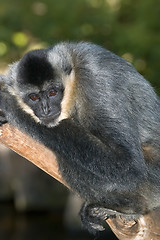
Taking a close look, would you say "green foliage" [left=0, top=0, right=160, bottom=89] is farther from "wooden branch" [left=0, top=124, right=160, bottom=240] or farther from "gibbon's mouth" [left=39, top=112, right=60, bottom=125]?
"wooden branch" [left=0, top=124, right=160, bottom=240]

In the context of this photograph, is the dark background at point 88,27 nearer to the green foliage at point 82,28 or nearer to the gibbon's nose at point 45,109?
the green foliage at point 82,28

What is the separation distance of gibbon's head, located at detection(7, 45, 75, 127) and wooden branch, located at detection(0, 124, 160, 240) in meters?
0.39

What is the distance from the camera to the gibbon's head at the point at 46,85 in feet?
23.7

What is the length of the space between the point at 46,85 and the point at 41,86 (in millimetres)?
73

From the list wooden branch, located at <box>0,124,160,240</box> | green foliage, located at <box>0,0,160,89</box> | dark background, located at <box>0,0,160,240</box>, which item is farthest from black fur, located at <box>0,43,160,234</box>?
green foliage, located at <box>0,0,160,89</box>

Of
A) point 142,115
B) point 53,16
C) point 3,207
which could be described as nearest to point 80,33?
point 53,16

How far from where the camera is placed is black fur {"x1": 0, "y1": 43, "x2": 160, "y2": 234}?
6.96 meters

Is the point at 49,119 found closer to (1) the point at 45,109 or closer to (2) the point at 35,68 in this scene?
(1) the point at 45,109

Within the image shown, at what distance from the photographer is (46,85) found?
7285mm

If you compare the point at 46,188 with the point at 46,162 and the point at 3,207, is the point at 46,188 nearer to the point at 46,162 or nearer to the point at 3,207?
the point at 3,207

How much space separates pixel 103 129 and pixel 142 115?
0.81 meters


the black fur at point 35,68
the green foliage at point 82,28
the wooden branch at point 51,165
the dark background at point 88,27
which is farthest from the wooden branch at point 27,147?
the green foliage at point 82,28

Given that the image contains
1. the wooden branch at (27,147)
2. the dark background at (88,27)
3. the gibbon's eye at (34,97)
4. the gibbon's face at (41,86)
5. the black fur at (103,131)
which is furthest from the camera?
the dark background at (88,27)

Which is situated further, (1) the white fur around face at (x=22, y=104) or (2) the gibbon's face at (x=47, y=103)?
(1) the white fur around face at (x=22, y=104)
